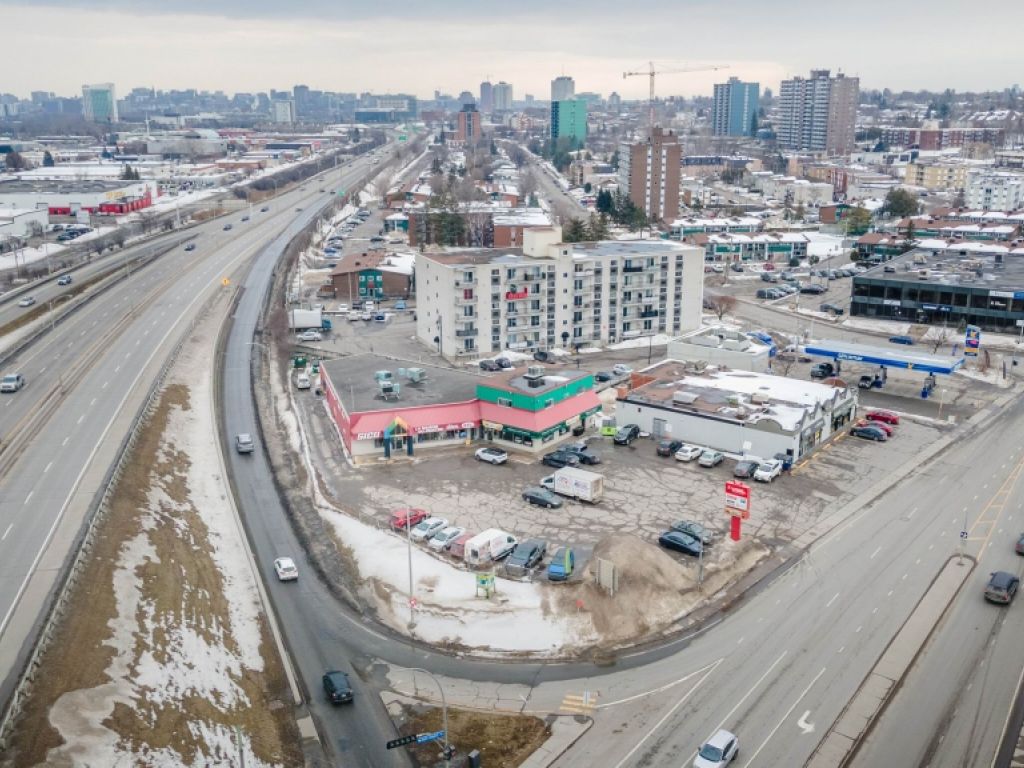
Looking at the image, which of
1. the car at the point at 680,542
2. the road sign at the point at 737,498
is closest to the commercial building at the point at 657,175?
the road sign at the point at 737,498

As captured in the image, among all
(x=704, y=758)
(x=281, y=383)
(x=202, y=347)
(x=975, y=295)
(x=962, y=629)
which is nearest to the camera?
(x=704, y=758)

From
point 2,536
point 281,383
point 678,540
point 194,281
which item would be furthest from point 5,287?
point 678,540

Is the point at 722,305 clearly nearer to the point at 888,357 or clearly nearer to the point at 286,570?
the point at 888,357

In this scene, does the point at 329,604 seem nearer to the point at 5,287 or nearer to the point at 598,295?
the point at 598,295

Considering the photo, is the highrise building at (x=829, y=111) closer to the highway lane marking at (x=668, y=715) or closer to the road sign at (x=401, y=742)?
the highway lane marking at (x=668, y=715)

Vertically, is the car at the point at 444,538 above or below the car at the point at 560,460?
below

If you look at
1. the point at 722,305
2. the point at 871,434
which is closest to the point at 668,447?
the point at 871,434

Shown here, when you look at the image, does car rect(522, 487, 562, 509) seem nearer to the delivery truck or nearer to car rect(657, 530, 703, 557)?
the delivery truck
